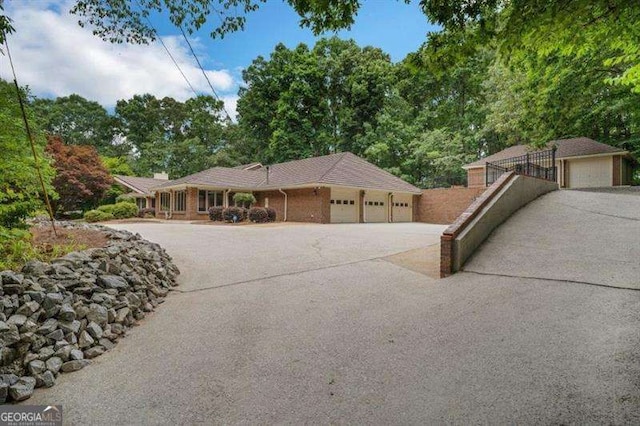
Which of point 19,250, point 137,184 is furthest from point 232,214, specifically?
point 137,184

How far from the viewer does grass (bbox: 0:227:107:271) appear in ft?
15.1

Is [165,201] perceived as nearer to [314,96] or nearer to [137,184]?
[137,184]

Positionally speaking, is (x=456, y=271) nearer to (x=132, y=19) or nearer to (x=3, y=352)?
(x=3, y=352)

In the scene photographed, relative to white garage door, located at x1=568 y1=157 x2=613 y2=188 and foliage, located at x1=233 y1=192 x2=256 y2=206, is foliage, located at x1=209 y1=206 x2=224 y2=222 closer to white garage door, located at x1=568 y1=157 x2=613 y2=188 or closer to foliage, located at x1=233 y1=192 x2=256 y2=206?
foliage, located at x1=233 y1=192 x2=256 y2=206

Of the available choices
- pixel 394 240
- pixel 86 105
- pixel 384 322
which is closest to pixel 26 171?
pixel 384 322

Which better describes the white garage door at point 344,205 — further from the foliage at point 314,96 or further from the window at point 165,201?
the window at point 165,201

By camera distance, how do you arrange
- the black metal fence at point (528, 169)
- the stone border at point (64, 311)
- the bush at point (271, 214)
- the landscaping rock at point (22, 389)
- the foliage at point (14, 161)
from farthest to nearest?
the bush at point (271, 214) < the black metal fence at point (528, 169) < the foliage at point (14, 161) < the stone border at point (64, 311) < the landscaping rock at point (22, 389)

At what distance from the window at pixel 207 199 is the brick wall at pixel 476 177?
768 inches

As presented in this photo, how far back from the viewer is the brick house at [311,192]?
811 inches

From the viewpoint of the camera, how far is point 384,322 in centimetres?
425

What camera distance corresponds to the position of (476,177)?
25.3 m

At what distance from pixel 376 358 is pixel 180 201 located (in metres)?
24.6

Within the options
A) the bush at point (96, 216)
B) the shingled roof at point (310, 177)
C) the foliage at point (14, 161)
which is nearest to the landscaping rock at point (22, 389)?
the foliage at point (14, 161)

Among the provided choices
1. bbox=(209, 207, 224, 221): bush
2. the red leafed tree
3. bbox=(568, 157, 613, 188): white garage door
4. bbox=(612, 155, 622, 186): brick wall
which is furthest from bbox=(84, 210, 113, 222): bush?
bbox=(612, 155, 622, 186): brick wall
